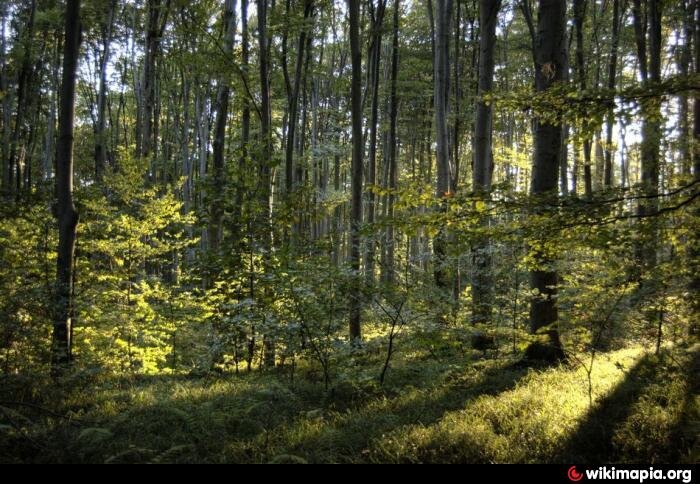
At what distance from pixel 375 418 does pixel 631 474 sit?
253 centimetres

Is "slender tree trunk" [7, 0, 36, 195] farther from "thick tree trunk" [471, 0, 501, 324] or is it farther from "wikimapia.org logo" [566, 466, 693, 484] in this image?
"wikimapia.org logo" [566, 466, 693, 484]

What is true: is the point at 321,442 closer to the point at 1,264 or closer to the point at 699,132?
the point at 1,264

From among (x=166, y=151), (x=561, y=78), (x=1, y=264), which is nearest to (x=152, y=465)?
(x=1, y=264)

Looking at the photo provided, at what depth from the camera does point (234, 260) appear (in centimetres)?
774

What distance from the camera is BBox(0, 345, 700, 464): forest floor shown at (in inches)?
164

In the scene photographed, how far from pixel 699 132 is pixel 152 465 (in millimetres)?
12131

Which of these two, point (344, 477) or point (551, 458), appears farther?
point (551, 458)

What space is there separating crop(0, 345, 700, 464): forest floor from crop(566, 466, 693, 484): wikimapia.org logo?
256 millimetres

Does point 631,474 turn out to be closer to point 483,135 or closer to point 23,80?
point 483,135

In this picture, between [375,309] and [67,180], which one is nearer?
[375,309]

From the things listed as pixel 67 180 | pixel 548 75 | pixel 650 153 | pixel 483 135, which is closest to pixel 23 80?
pixel 67 180

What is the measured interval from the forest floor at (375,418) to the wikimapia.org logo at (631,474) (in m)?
0.26

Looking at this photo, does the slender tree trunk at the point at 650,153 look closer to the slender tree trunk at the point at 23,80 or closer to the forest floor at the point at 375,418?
the forest floor at the point at 375,418

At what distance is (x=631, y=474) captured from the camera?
3598 mm
